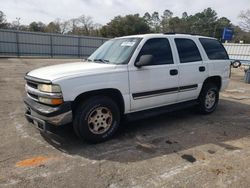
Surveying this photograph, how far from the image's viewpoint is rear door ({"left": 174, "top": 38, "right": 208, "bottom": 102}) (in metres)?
4.85

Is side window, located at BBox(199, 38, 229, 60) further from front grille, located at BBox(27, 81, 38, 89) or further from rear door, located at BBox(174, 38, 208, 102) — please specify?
front grille, located at BBox(27, 81, 38, 89)

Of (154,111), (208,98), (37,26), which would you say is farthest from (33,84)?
(37,26)

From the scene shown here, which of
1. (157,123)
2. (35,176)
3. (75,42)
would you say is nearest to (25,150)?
(35,176)

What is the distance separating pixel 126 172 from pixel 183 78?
2.59 metres

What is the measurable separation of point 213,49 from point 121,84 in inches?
120

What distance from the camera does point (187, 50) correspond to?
5039 millimetres

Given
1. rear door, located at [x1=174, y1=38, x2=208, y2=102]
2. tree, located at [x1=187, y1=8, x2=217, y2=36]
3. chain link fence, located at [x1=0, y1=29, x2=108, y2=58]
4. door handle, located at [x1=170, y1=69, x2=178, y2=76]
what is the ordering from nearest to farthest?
door handle, located at [x1=170, y1=69, x2=178, y2=76]
rear door, located at [x1=174, y1=38, x2=208, y2=102]
chain link fence, located at [x1=0, y1=29, x2=108, y2=58]
tree, located at [x1=187, y1=8, x2=217, y2=36]

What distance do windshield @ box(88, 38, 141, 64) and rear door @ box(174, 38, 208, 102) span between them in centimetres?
108

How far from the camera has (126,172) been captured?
10.1ft

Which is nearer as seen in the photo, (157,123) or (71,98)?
(71,98)

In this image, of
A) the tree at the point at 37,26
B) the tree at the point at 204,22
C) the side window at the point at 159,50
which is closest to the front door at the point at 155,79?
the side window at the point at 159,50

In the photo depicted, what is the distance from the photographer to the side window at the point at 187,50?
486 centimetres

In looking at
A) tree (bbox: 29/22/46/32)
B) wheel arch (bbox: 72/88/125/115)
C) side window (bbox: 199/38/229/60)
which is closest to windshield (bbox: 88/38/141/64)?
wheel arch (bbox: 72/88/125/115)

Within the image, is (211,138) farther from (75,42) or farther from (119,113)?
(75,42)
